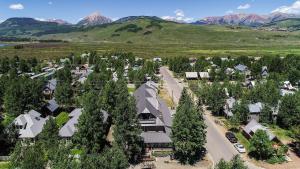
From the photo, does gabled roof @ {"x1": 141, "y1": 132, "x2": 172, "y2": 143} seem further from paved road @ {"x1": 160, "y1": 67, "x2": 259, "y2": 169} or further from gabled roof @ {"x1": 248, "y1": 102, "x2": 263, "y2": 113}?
gabled roof @ {"x1": 248, "y1": 102, "x2": 263, "y2": 113}

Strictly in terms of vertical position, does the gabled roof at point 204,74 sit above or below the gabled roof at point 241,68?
below

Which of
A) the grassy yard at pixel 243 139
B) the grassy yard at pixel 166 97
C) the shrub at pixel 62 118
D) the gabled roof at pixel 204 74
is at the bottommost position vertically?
the grassy yard at pixel 243 139

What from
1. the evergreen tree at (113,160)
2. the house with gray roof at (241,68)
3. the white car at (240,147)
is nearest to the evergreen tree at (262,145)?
the white car at (240,147)

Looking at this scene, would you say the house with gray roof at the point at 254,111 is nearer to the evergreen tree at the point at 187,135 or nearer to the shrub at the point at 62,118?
the evergreen tree at the point at 187,135

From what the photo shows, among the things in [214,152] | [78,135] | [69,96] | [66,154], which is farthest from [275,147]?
[69,96]

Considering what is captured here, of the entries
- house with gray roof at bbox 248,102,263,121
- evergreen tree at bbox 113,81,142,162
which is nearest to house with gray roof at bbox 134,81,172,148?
evergreen tree at bbox 113,81,142,162

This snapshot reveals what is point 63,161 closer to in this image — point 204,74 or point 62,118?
point 62,118

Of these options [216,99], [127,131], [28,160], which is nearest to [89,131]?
[127,131]

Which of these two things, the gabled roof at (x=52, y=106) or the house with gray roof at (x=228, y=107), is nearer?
Answer: the house with gray roof at (x=228, y=107)
